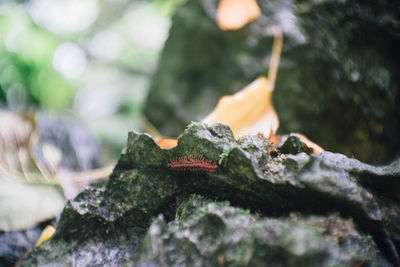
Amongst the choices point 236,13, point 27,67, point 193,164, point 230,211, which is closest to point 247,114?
point 193,164

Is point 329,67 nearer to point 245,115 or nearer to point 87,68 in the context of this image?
point 245,115

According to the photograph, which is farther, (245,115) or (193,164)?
(245,115)

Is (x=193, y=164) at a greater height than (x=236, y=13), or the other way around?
(x=236, y=13)

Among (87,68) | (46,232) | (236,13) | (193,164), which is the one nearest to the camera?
(193,164)

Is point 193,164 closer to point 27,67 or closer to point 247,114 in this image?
point 247,114

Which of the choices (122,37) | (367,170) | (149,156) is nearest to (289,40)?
(367,170)

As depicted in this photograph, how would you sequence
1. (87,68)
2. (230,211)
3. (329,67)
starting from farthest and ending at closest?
(87,68) < (329,67) < (230,211)

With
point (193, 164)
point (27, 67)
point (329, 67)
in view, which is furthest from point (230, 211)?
point (27, 67)
